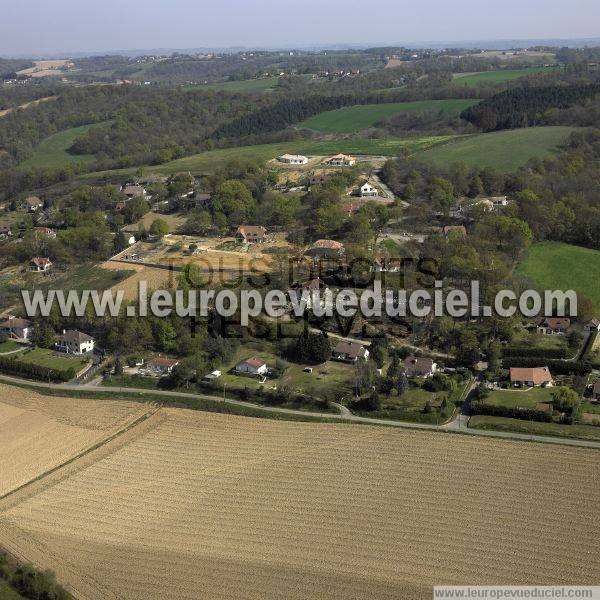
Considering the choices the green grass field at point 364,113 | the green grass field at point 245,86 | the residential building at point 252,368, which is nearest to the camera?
the residential building at point 252,368

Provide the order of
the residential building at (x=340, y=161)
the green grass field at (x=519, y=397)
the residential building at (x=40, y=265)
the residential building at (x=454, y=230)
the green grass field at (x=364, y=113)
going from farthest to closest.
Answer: the green grass field at (x=364, y=113), the residential building at (x=340, y=161), the residential building at (x=40, y=265), the residential building at (x=454, y=230), the green grass field at (x=519, y=397)

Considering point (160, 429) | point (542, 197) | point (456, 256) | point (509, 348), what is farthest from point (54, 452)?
point (542, 197)

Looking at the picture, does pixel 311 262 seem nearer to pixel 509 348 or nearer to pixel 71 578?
pixel 509 348

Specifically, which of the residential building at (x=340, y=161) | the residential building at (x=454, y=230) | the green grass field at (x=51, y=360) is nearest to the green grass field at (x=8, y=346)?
→ the green grass field at (x=51, y=360)

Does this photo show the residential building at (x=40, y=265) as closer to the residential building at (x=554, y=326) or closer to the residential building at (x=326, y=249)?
the residential building at (x=326, y=249)

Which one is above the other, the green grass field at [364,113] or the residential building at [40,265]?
the green grass field at [364,113]

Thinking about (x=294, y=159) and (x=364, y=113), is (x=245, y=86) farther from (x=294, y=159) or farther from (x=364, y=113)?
(x=294, y=159)

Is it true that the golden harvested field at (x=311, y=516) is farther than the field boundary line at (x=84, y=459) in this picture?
No
